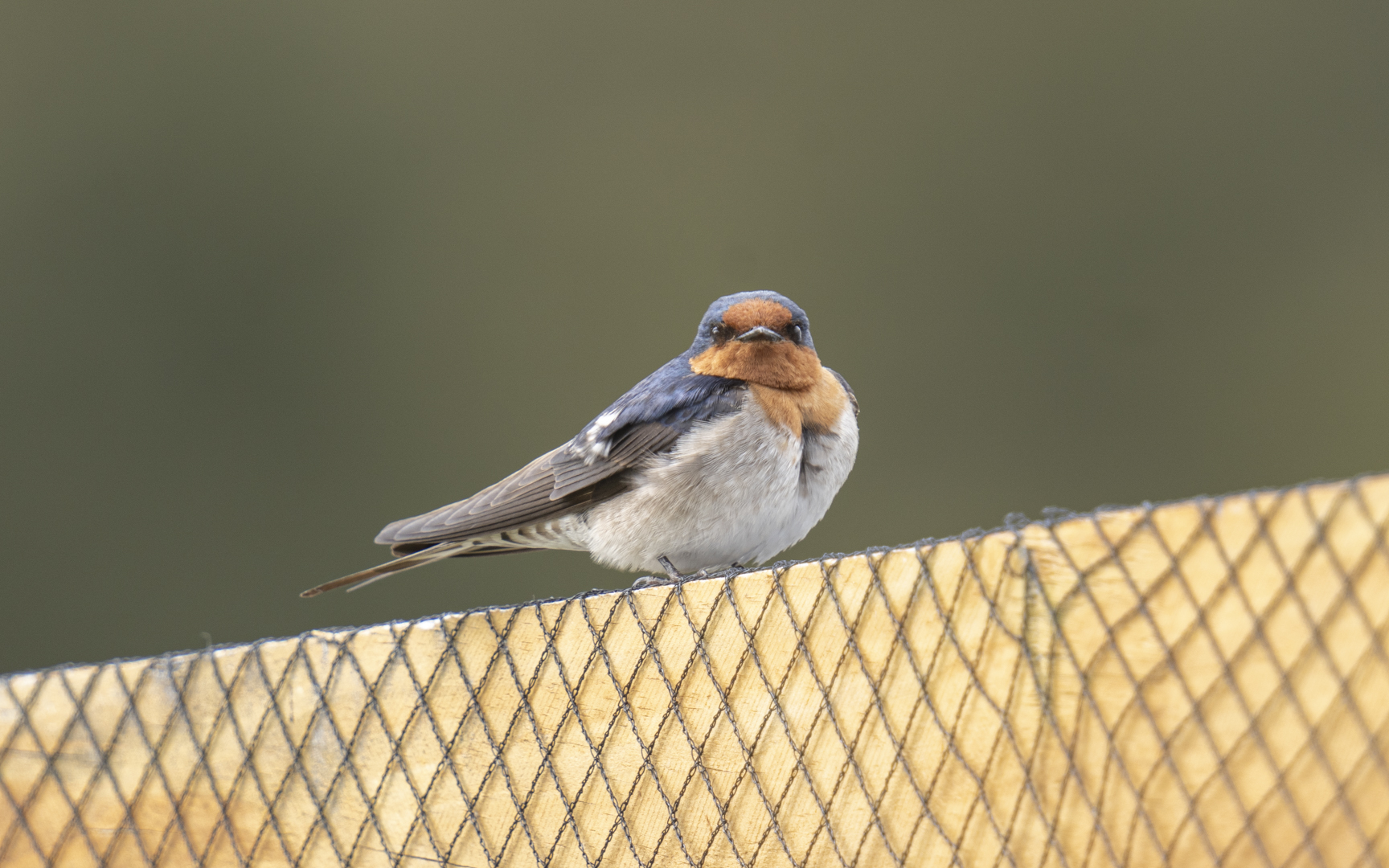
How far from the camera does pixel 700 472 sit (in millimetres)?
1727

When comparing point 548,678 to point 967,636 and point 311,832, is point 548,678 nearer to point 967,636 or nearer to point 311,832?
point 311,832

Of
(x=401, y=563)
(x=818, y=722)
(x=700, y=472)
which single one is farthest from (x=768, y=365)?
(x=818, y=722)

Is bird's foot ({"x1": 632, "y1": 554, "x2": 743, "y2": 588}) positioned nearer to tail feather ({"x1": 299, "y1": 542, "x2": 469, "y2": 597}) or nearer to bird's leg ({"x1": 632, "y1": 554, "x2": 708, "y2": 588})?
bird's leg ({"x1": 632, "y1": 554, "x2": 708, "y2": 588})

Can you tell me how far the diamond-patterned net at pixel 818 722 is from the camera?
2.82 ft

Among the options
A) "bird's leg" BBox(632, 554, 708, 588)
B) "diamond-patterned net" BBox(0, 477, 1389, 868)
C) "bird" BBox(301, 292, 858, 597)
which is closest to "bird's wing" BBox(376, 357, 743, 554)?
"bird" BBox(301, 292, 858, 597)

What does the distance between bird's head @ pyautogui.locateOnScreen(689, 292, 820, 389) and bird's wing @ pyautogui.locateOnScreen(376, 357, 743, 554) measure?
0.03 m

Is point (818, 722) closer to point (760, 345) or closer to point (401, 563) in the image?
point (760, 345)

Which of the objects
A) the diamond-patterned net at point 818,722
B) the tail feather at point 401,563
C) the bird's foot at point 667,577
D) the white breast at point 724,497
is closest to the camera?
the diamond-patterned net at point 818,722

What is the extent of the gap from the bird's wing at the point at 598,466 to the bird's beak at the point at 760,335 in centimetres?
6

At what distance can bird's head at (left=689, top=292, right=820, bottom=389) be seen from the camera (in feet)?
5.96

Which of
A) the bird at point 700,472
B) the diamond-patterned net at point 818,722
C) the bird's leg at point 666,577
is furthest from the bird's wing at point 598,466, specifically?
the diamond-patterned net at point 818,722

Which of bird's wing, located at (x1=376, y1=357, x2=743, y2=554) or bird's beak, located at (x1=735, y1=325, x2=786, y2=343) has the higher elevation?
bird's beak, located at (x1=735, y1=325, x2=786, y2=343)

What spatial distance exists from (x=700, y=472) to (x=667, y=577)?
0.26 m

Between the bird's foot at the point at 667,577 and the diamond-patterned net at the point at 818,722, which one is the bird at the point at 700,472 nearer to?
the bird's foot at the point at 667,577
